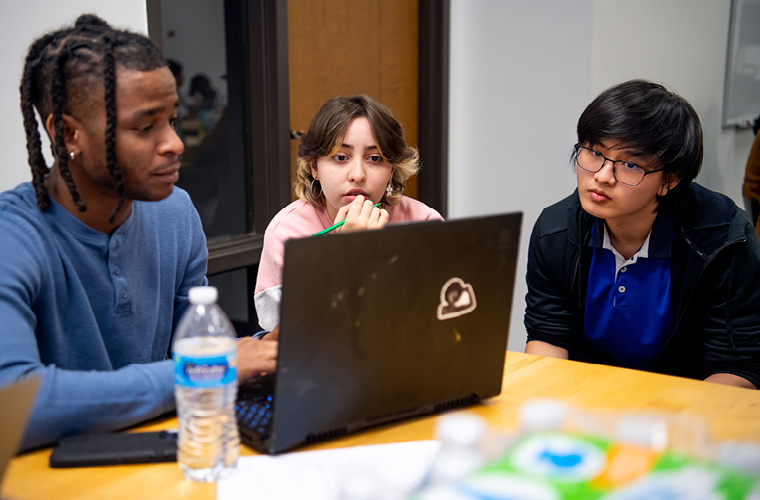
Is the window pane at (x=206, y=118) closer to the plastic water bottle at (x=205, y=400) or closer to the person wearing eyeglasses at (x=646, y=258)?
the person wearing eyeglasses at (x=646, y=258)

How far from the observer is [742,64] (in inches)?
159

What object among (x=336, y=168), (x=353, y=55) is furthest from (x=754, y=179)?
(x=336, y=168)

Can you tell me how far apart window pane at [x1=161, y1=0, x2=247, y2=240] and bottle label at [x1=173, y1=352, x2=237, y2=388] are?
167cm

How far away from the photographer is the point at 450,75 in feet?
9.63

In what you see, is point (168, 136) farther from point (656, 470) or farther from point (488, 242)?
point (656, 470)

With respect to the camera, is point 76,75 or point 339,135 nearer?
point 76,75

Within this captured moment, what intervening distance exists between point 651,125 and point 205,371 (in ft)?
3.51

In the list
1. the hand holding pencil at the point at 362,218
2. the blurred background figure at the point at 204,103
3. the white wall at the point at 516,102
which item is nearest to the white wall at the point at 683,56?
the white wall at the point at 516,102

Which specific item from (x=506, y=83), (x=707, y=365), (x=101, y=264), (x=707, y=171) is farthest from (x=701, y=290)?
(x=707, y=171)

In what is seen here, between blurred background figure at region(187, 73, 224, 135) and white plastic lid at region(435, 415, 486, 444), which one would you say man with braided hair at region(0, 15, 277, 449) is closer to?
white plastic lid at region(435, 415, 486, 444)

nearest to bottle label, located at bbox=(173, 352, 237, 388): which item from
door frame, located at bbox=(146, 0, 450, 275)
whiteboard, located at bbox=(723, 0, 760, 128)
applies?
door frame, located at bbox=(146, 0, 450, 275)

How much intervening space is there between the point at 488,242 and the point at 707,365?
88 cm

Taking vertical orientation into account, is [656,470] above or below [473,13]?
below

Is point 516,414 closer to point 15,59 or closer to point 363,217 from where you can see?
point 363,217
